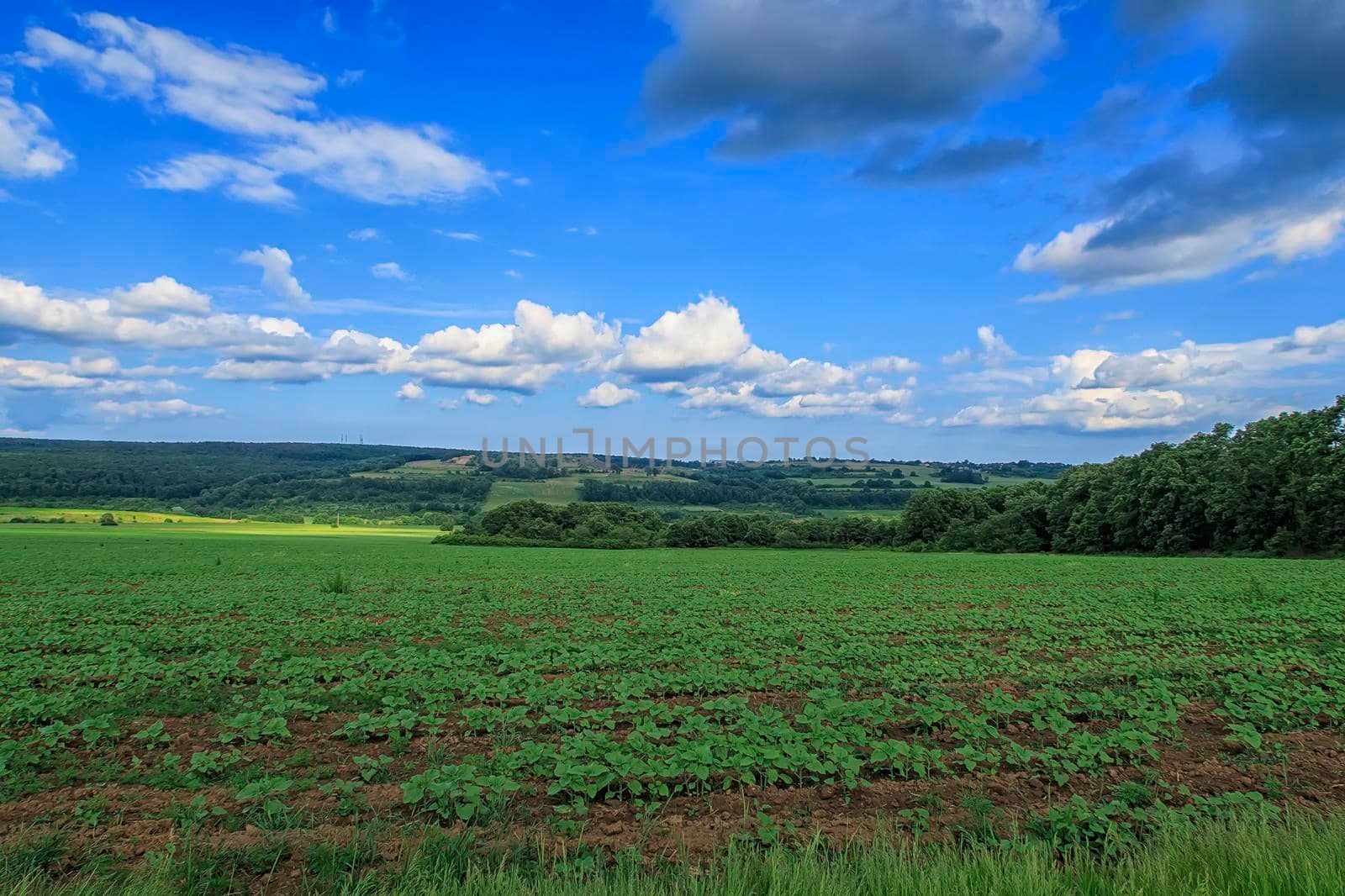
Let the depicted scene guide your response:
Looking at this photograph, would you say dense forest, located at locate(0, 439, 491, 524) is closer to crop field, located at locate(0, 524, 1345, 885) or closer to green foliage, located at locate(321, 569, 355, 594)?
green foliage, located at locate(321, 569, 355, 594)

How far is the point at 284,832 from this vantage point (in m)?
6.04

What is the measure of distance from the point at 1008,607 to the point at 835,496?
122 m

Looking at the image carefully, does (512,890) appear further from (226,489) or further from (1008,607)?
(226,489)

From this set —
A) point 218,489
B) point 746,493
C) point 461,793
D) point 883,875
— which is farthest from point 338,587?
point 218,489

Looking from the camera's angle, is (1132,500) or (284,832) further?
(1132,500)

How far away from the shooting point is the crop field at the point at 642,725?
6.42 meters

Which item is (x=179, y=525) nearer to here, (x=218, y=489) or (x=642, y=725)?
(x=218, y=489)

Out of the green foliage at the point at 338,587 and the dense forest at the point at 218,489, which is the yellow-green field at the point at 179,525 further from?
the green foliage at the point at 338,587

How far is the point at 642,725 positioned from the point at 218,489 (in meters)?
168

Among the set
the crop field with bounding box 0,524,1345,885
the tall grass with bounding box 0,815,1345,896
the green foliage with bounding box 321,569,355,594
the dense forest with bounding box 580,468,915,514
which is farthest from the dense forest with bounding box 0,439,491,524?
the tall grass with bounding box 0,815,1345,896

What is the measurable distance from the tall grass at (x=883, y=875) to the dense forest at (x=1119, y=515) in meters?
59.8

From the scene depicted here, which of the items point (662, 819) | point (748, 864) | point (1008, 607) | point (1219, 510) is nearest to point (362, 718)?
point (662, 819)

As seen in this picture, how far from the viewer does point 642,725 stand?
8734 mm

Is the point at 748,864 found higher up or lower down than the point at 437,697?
higher up
